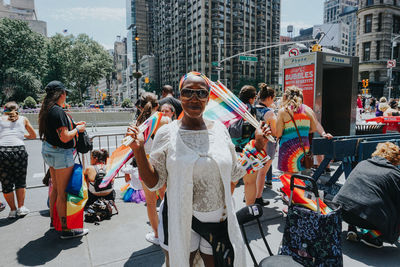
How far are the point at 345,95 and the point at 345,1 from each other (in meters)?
179

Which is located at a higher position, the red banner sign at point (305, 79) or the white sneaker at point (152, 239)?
the red banner sign at point (305, 79)

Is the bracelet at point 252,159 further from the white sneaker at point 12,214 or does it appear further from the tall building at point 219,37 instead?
the tall building at point 219,37

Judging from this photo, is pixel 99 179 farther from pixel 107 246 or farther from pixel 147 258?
pixel 147 258

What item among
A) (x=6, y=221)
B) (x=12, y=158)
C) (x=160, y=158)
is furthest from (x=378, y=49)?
(x=6, y=221)

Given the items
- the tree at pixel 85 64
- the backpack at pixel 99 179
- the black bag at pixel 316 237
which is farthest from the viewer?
the tree at pixel 85 64

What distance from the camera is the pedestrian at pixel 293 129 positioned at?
4.26m

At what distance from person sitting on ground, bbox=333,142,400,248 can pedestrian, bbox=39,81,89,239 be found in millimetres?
3567

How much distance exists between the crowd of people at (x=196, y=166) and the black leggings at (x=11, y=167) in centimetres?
1

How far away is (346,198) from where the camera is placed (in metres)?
3.26

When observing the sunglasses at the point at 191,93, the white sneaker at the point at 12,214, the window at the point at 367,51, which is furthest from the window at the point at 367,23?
the white sneaker at the point at 12,214

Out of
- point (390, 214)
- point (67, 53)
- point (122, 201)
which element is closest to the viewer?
point (390, 214)

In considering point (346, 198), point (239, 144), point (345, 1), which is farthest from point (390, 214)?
point (345, 1)

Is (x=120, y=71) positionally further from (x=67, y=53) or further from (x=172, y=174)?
(x=172, y=174)

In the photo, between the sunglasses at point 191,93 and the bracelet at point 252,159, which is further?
the bracelet at point 252,159
